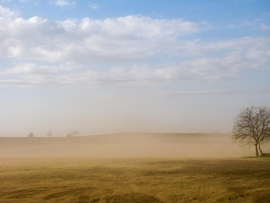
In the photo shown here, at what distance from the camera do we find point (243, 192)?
1630 centimetres

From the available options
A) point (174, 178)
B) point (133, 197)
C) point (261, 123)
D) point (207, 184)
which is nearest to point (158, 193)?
point (133, 197)

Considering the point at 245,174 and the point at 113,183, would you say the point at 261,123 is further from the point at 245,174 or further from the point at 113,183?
the point at 113,183

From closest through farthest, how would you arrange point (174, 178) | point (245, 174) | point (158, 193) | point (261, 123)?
point (158, 193) < point (174, 178) < point (245, 174) < point (261, 123)

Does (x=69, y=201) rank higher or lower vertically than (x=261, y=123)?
lower

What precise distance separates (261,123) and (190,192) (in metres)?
32.7

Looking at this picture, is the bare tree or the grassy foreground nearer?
the grassy foreground

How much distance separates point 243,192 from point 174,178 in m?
5.89

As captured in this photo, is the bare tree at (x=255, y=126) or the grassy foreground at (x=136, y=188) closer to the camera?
the grassy foreground at (x=136, y=188)

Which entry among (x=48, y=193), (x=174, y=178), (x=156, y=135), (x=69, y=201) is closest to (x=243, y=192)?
(x=174, y=178)

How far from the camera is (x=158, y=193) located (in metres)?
16.1

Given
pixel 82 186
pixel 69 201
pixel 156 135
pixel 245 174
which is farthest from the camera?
pixel 156 135

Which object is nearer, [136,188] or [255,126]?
[136,188]

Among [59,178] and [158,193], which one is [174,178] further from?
[59,178]

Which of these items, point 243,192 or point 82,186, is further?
point 82,186
